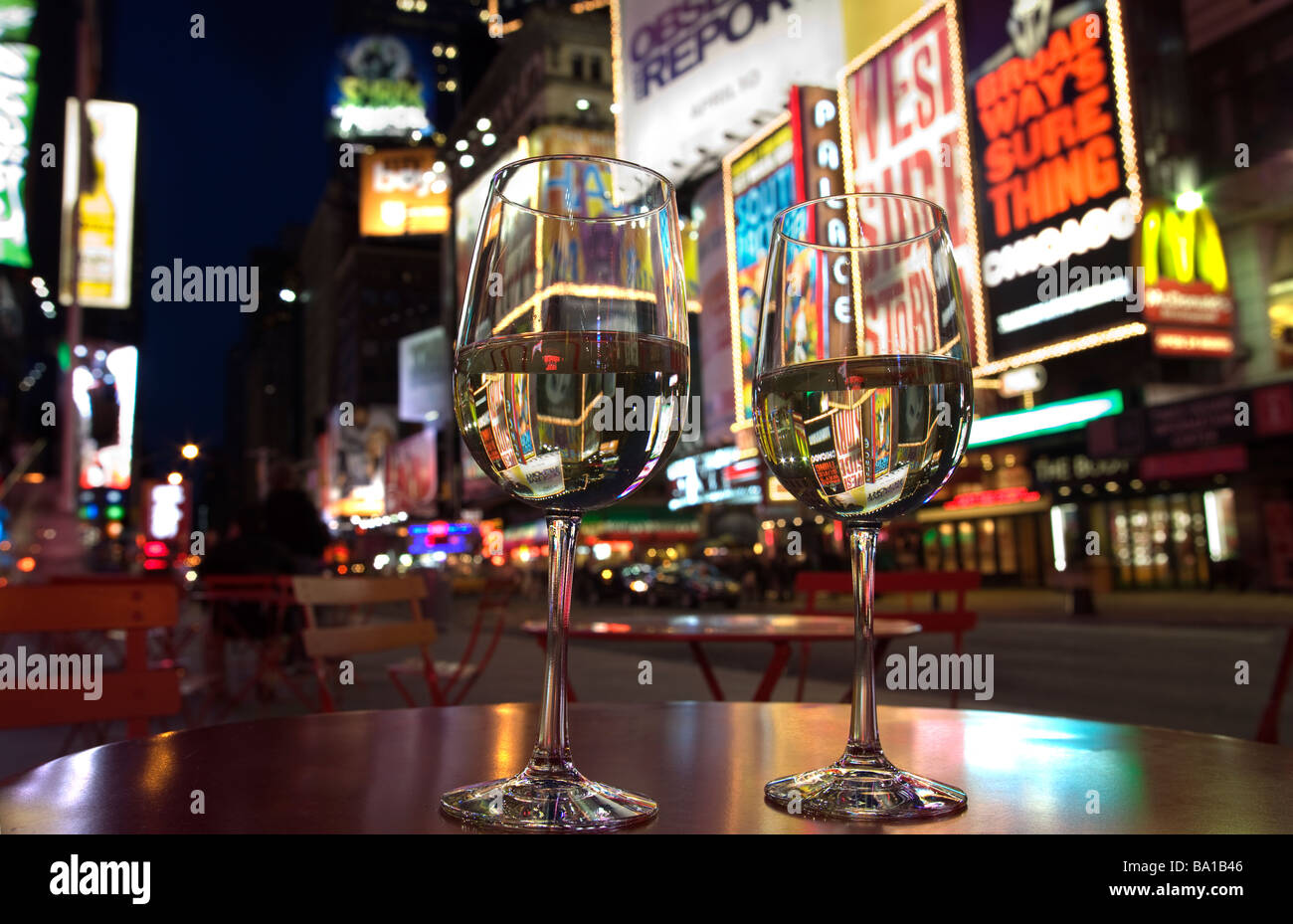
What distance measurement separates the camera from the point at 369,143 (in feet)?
214

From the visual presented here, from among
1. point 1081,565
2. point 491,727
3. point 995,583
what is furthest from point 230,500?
point 491,727

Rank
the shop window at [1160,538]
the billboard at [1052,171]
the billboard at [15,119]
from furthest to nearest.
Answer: the shop window at [1160,538], the billboard at [15,119], the billboard at [1052,171]

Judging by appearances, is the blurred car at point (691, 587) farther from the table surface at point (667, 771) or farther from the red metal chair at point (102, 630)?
the table surface at point (667, 771)

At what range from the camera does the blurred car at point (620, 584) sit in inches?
938

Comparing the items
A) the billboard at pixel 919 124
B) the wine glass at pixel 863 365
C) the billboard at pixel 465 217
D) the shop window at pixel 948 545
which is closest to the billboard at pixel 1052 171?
the billboard at pixel 919 124

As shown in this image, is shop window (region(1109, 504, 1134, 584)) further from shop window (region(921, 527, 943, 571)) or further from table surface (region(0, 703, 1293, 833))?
table surface (region(0, 703, 1293, 833))

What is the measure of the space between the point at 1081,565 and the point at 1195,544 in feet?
20.6

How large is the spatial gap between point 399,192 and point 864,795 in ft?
171

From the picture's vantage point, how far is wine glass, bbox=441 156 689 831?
732 mm

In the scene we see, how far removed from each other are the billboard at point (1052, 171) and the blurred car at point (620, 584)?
10219mm

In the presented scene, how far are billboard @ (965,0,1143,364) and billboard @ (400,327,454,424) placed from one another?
31225 mm

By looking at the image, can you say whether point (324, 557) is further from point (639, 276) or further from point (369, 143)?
point (369, 143)

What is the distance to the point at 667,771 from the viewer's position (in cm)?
81

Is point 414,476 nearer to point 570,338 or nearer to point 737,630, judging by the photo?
point 737,630
